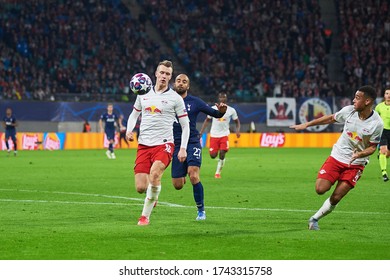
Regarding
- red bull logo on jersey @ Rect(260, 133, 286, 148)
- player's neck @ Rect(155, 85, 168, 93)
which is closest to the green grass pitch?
player's neck @ Rect(155, 85, 168, 93)

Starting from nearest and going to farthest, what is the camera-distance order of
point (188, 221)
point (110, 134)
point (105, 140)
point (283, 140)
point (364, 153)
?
point (364, 153)
point (188, 221)
point (110, 134)
point (105, 140)
point (283, 140)

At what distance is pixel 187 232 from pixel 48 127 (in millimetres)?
38529

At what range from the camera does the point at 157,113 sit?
48.5 feet

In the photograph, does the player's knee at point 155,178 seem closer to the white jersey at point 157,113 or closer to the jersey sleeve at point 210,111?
the white jersey at point 157,113

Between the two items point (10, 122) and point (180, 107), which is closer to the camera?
point (180, 107)

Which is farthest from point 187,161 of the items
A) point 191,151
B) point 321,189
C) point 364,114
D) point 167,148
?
point 364,114

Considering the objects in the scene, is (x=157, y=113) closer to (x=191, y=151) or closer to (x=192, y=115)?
(x=191, y=151)

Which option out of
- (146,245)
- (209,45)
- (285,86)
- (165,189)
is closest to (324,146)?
(285,86)

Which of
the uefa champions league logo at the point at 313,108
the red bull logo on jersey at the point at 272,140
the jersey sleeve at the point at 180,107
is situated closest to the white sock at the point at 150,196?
the jersey sleeve at the point at 180,107

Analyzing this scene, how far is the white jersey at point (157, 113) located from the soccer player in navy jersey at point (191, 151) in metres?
1.27

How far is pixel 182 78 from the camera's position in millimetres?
16156

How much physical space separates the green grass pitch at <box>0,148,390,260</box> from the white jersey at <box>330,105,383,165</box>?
118 cm

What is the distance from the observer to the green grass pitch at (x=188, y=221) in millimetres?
11641

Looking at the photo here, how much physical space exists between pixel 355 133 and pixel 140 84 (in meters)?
3.44
